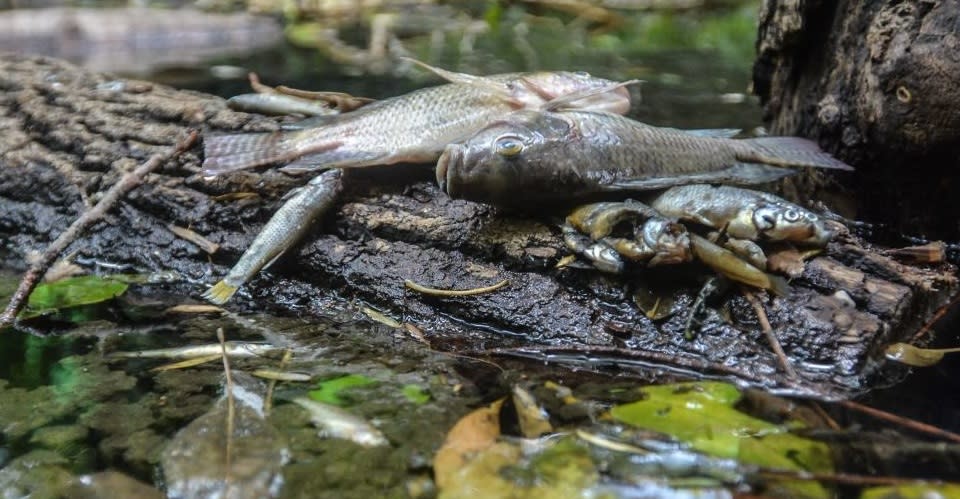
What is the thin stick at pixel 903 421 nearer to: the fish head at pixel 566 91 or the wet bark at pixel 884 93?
the wet bark at pixel 884 93

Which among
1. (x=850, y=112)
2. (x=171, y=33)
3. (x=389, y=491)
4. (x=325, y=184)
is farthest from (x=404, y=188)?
(x=171, y=33)

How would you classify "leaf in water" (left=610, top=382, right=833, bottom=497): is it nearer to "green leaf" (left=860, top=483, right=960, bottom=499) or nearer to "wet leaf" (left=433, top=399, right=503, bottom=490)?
"green leaf" (left=860, top=483, right=960, bottom=499)

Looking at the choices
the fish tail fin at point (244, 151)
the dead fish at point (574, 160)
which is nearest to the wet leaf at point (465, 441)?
the dead fish at point (574, 160)

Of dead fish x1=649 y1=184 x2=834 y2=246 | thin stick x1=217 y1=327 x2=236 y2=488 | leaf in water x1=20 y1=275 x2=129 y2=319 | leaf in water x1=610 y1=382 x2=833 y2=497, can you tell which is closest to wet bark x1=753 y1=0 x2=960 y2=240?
dead fish x1=649 y1=184 x2=834 y2=246

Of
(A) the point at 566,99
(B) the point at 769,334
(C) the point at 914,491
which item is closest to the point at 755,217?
(B) the point at 769,334

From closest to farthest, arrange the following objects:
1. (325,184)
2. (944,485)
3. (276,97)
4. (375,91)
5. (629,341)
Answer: (944,485)
(629,341)
(325,184)
(276,97)
(375,91)

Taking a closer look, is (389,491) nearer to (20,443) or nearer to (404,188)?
(20,443)
